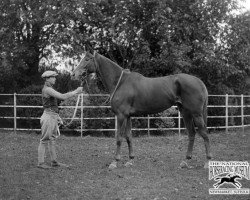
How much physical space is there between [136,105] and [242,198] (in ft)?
11.2

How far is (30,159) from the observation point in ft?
30.4

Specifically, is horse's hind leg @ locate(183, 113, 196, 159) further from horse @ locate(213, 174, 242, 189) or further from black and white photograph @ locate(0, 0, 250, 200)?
horse @ locate(213, 174, 242, 189)

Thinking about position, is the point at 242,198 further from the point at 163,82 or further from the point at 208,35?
the point at 208,35

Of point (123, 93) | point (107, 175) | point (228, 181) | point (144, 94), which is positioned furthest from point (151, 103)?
point (228, 181)

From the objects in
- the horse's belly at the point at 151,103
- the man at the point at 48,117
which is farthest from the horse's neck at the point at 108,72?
the man at the point at 48,117

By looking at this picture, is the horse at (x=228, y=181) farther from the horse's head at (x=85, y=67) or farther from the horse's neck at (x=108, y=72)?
the horse's head at (x=85, y=67)

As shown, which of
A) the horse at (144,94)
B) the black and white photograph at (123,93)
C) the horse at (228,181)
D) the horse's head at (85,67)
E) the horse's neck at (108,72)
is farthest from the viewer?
the horse's neck at (108,72)

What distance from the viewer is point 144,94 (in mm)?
8391

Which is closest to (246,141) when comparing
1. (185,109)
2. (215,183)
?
(185,109)

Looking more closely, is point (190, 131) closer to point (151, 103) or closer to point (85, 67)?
point (151, 103)

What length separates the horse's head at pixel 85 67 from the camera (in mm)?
8320

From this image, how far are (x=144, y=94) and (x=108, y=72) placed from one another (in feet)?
3.28

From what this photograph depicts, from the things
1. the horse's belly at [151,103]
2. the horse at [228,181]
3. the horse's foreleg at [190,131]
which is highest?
the horse's belly at [151,103]

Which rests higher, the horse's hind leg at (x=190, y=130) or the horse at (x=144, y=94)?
the horse at (x=144, y=94)
